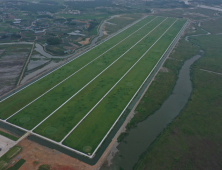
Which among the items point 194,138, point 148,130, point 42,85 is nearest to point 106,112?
point 148,130

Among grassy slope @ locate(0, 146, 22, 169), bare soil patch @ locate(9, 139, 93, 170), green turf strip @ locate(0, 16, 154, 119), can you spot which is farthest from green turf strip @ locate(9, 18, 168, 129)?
bare soil patch @ locate(9, 139, 93, 170)

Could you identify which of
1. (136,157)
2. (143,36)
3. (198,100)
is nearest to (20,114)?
(136,157)

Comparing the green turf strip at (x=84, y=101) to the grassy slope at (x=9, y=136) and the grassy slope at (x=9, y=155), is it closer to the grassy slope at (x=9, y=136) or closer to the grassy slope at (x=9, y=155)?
the grassy slope at (x=9, y=136)

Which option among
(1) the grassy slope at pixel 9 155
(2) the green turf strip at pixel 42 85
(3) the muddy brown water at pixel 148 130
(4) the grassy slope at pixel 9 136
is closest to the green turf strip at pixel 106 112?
(3) the muddy brown water at pixel 148 130

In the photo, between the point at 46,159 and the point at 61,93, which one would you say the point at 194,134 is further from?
the point at 61,93

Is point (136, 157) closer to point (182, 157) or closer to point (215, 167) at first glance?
point (182, 157)
